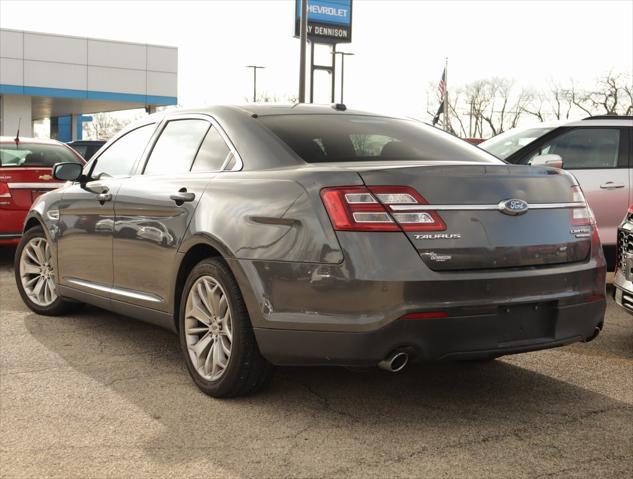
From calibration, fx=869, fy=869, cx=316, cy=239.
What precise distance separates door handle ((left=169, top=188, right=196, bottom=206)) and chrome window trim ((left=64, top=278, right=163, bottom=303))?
597 mm

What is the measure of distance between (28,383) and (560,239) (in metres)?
2.94

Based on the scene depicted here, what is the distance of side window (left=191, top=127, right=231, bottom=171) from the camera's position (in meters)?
4.75

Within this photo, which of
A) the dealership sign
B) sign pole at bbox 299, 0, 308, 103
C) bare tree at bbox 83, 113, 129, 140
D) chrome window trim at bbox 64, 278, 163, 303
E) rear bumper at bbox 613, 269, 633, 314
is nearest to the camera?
chrome window trim at bbox 64, 278, 163, 303

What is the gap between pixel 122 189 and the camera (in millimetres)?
5445

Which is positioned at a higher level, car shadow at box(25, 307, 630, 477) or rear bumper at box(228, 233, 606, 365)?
rear bumper at box(228, 233, 606, 365)

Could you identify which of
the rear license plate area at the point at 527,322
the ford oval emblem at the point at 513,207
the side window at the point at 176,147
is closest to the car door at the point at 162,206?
the side window at the point at 176,147

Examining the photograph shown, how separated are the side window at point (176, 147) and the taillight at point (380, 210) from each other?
1.45m

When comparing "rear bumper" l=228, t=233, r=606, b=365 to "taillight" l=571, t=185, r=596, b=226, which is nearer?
"rear bumper" l=228, t=233, r=606, b=365

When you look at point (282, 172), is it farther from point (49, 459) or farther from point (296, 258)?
point (49, 459)

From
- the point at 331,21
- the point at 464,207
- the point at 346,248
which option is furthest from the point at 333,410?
the point at 331,21

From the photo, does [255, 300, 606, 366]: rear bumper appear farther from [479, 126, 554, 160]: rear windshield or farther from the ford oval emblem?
[479, 126, 554, 160]: rear windshield

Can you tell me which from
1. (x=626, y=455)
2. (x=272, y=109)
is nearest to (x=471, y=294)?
(x=626, y=455)

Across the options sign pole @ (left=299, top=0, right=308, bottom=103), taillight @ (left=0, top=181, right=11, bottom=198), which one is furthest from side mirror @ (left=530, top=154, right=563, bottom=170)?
sign pole @ (left=299, top=0, right=308, bottom=103)

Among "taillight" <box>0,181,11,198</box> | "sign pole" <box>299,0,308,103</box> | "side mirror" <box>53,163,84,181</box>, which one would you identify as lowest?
"taillight" <box>0,181,11,198</box>
